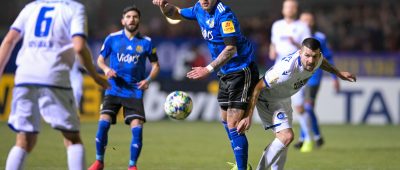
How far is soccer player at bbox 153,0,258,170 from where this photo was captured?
8820mm

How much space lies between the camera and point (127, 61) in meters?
10.0

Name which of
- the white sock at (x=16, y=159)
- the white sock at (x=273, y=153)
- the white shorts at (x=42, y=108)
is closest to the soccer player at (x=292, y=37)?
the white sock at (x=273, y=153)

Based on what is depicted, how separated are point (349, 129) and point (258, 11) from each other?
6.73m

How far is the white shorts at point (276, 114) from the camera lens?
8836 mm

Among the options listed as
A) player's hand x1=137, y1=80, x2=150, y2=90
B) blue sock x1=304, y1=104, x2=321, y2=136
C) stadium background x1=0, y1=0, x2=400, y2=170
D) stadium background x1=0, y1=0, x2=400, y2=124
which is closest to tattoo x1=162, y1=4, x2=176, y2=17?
player's hand x1=137, y1=80, x2=150, y2=90

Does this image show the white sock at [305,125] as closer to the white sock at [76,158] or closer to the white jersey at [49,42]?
the white sock at [76,158]

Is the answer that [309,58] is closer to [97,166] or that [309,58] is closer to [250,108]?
[250,108]

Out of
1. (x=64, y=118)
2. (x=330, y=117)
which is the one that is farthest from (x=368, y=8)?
(x=64, y=118)

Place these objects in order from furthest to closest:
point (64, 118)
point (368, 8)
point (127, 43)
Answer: point (368, 8) < point (127, 43) < point (64, 118)

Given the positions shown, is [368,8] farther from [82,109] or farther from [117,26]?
[82,109]

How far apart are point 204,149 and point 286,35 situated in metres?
2.49

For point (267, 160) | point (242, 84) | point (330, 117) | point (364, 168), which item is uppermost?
point (242, 84)

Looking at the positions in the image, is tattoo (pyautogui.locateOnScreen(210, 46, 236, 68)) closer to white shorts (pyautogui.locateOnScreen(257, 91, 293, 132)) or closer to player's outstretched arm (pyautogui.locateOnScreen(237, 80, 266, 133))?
player's outstretched arm (pyautogui.locateOnScreen(237, 80, 266, 133))

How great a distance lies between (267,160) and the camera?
8.67m
